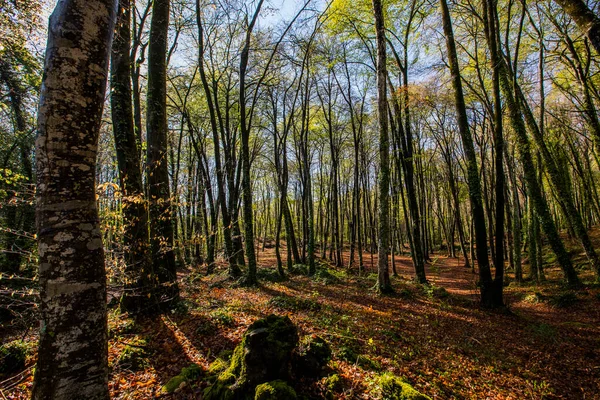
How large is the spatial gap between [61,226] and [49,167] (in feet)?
1.37

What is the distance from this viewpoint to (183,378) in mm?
3639

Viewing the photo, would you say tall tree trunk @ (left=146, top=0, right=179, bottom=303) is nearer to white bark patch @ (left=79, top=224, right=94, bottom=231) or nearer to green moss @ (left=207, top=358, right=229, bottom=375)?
green moss @ (left=207, top=358, right=229, bottom=375)

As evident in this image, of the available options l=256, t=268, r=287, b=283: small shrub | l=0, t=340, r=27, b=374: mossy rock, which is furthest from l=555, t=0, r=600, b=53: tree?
l=256, t=268, r=287, b=283: small shrub

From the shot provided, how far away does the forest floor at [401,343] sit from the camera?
3904 mm

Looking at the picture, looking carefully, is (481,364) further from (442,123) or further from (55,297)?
(442,123)

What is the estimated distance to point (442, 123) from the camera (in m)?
18.2

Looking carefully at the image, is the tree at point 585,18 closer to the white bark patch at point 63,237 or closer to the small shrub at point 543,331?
the white bark patch at point 63,237

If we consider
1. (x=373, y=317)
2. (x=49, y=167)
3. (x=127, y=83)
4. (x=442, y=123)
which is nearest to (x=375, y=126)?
(x=442, y=123)

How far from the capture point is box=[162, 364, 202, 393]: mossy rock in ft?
11.4

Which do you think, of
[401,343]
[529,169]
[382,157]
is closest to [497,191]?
[529,169]

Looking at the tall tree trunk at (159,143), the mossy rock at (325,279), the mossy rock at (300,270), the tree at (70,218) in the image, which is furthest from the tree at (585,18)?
the mossy rock at (300,270)

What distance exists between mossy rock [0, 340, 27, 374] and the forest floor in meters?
0.13

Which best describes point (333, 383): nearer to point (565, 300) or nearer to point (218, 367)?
point (218, 367)

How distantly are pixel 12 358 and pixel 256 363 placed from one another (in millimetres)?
3841
